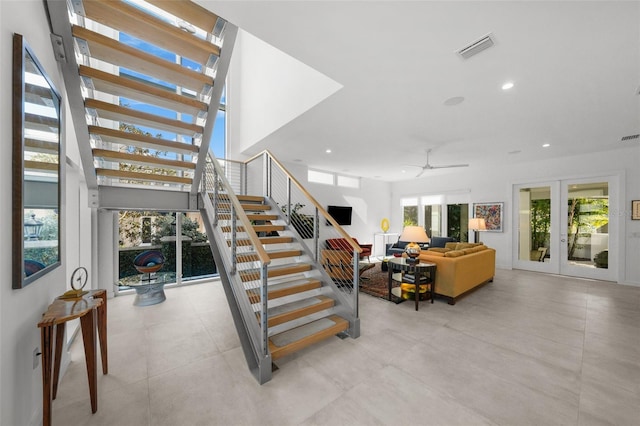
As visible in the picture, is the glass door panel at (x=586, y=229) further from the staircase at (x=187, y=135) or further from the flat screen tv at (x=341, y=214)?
the staircase at (x=187, y=135)

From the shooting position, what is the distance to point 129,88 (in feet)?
7.44

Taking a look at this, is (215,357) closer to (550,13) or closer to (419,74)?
(419,74)

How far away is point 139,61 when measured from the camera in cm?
215

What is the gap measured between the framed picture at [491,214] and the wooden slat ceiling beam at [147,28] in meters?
7.71

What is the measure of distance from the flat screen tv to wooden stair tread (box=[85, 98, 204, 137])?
215 inches

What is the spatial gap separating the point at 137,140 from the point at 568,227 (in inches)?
343

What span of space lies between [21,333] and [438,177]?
923cm

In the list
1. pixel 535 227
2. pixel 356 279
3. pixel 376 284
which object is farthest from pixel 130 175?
pixel 535 227

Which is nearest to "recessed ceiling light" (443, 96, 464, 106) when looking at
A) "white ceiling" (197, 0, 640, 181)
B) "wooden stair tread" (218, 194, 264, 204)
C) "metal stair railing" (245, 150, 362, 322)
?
"white ceiling" (197, 0, 640, 181)

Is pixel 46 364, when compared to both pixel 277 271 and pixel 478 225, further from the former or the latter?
pixel 478 225

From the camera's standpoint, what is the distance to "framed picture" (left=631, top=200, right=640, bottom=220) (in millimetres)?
5205

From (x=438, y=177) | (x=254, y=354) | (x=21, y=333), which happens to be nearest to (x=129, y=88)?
(x=21, y=333)

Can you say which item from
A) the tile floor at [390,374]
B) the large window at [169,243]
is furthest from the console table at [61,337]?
the large window at [169,243]

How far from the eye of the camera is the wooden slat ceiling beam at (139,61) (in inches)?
77.3
